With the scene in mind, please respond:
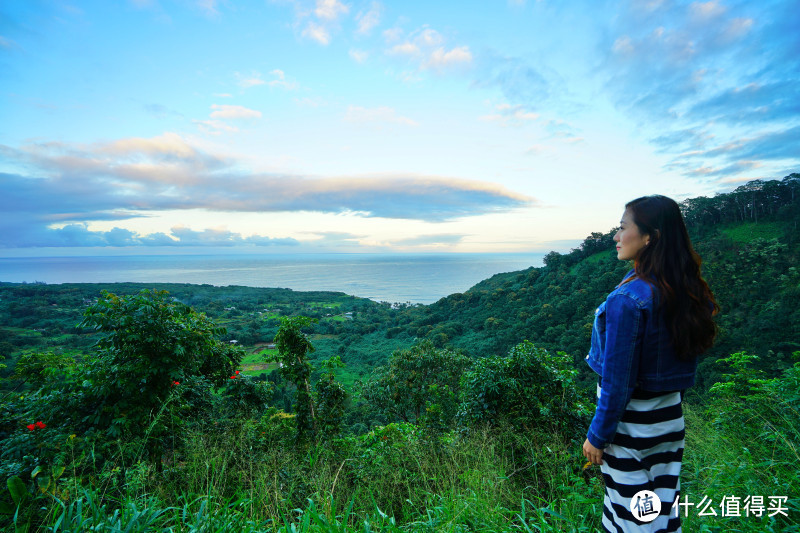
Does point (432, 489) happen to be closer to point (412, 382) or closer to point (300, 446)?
point (300, 446)

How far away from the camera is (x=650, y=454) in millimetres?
1173

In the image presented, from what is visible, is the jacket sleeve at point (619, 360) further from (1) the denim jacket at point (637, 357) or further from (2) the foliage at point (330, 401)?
(2) the foliage at point (330, 401)

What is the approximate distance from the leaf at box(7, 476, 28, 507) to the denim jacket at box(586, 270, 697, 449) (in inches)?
99.7

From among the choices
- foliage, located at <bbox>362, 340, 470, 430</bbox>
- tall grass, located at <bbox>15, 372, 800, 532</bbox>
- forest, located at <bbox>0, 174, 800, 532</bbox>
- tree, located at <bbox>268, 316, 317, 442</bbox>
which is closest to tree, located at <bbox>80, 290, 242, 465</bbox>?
forest, located at <bbox>0, 174, 800, 532</bbox>

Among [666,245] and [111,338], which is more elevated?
[666,245]

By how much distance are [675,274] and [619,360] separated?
1.17 ft

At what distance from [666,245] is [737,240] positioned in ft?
108

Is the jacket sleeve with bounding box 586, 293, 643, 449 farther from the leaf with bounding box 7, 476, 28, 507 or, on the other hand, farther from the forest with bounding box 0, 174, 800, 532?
the leaf with bounding box 7, 476, 28, 507

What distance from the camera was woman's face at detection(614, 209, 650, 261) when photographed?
1.23m

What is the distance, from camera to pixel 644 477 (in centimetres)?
116

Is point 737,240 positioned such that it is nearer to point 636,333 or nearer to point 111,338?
point 636,333

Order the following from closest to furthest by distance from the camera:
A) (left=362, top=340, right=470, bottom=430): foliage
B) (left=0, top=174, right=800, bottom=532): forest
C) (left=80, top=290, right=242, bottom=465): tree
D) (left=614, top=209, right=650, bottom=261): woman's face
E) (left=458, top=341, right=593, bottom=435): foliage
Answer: (left=614, top=209, right=650, bottom=261): woman's face, (left=0, top=174, right=800, bottom=532): forest, (left=80, top=290, right=242, bottom=465): tree, (left=458, top=341, right=593, bottom=435): foliage, (left=362, top=340, right=470, bottom=430): foliage

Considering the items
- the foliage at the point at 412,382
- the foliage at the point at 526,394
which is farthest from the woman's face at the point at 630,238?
the foliage at the point at 412,382

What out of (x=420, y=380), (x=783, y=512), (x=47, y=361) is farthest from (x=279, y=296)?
(x=783, y=512)
